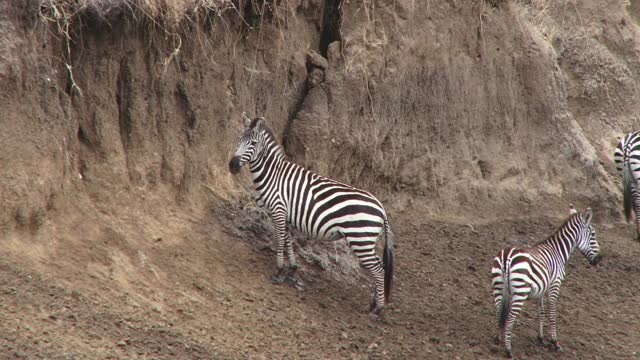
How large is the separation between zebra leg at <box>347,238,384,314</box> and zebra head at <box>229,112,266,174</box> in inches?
56.9

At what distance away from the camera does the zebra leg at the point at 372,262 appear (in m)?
9.53

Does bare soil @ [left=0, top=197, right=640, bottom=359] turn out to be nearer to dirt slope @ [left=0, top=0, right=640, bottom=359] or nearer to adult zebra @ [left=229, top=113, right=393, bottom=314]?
dirt slope @ [left=0, top=0, right=640, bottom=359]

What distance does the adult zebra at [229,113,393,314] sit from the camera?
954 centimetres

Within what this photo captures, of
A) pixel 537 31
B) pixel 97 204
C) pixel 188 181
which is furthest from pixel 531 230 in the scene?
pixel 97 204

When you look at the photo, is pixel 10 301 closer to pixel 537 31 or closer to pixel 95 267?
pixel 95 267

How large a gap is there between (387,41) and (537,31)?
3804 millimetres

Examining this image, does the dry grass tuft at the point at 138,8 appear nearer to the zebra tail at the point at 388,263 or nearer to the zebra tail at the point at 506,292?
the zebra tail at the point at 388,263

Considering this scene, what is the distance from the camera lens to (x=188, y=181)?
32.8 feet

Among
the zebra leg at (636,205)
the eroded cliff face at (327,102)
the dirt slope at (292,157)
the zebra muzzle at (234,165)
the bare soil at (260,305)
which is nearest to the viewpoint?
the bare soil at (260,305)

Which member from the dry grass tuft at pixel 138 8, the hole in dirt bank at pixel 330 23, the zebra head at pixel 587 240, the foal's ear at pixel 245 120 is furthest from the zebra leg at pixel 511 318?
the dry grass tuft at pixel 138 8

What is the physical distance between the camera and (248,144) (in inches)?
387

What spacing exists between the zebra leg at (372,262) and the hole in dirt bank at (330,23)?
334cm

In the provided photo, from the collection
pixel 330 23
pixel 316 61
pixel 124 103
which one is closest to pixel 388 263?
pixel 316 61

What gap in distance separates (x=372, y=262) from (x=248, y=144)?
1896 mm
